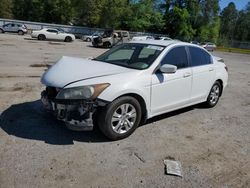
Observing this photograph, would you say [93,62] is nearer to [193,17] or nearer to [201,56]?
[201,56]

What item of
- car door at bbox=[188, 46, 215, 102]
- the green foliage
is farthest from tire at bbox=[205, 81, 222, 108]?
the green foliage

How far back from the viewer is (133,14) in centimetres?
5944

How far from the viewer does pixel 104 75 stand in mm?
4906

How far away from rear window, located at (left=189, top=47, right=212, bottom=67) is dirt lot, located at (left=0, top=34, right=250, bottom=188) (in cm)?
109

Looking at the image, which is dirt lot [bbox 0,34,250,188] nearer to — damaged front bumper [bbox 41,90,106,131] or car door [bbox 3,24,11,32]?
damaged front bumper [bbox 41,90,106,131]

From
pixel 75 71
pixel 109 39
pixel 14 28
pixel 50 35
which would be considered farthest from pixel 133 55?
pixel 14 28

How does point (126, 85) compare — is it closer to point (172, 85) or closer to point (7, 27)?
point (172, 85)

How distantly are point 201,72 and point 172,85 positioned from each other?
1.12 m

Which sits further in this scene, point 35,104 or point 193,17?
point 193,17

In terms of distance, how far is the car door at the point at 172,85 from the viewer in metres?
5.41

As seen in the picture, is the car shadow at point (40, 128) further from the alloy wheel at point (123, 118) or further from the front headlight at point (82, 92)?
the front headlight at point (82, 92)

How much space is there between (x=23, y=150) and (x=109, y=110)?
4.38ft

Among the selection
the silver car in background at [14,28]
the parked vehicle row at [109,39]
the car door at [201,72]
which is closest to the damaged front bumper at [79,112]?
the car door at [201,72]

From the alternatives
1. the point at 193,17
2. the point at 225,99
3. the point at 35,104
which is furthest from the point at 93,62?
the point at 193,17
